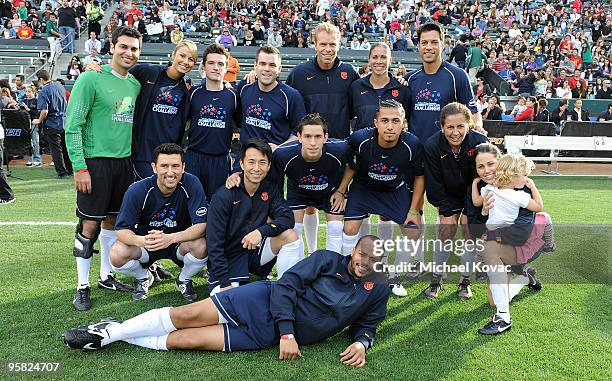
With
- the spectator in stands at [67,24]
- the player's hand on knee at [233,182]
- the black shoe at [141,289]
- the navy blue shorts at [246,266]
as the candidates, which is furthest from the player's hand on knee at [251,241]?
the spectator in stands at [67,24]

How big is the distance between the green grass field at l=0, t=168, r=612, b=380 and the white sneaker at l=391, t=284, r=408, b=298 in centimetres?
7

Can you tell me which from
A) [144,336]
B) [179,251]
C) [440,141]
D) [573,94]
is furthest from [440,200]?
[573,94]

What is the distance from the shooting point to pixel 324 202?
16.9 feet

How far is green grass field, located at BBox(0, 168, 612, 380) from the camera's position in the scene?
3.49 m

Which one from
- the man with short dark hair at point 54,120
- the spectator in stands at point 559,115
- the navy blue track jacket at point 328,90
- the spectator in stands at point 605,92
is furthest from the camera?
the spectator in stands at point 605,92

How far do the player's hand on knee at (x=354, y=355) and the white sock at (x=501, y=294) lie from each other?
121 cm

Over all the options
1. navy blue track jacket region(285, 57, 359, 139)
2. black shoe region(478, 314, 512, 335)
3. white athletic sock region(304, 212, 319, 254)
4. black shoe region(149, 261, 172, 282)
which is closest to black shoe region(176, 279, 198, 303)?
black shoe region(149, 261, 172, 282)

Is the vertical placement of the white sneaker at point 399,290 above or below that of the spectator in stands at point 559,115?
below

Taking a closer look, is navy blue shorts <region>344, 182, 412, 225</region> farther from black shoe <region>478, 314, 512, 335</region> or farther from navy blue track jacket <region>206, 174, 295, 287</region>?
black shoe <region>478, 314, 512, 335</region>

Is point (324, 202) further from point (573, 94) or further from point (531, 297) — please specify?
point (573, 94)

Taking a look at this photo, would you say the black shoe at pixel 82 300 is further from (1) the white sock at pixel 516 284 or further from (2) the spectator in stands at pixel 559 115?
(2) the spectator in stands at pixel 559 115

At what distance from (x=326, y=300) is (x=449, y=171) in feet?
5.64

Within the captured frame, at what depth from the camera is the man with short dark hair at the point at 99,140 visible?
4.52m

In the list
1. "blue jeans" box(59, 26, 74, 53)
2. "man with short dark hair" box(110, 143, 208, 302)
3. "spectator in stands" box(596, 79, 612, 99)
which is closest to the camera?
"man with short dark hair" box(110, 143, 208, 302)
